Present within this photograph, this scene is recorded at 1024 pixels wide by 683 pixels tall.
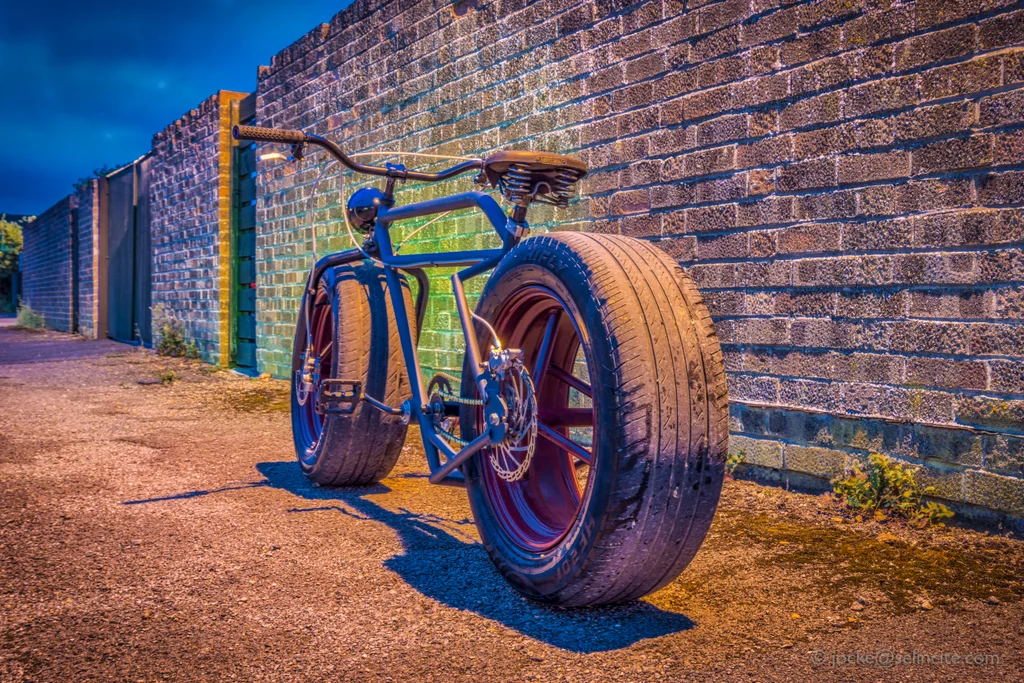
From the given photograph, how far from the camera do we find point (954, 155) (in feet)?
9.91

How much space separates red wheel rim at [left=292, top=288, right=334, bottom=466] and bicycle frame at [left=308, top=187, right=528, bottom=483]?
0.31 m

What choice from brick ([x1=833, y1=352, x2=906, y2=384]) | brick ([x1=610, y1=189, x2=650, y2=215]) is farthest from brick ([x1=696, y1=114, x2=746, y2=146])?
brick ([x1=833, y1=352, x2=906, y2=384])

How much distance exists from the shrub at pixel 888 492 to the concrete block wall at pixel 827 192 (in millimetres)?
63

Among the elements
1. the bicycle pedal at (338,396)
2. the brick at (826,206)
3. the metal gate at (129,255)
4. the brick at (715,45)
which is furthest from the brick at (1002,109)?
the metal gate at (129,255)

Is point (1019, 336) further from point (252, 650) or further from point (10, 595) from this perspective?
point (10, 595)

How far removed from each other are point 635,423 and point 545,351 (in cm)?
68

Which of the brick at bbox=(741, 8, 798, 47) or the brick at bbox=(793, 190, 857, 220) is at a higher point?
the brick at bbox=(741, 8, 798, 47)

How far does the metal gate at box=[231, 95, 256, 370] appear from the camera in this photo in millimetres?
9430

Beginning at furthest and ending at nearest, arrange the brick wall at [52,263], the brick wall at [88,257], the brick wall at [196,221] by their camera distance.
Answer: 1. the brick wall at [52,263]
2. the brick wall at [88,257]
3. the brick wall at [196,221]

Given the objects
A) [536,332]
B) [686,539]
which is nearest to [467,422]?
[536,332]

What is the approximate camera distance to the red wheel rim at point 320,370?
12.8 feet

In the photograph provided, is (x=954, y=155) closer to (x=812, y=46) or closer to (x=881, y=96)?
(x=881, y=96)

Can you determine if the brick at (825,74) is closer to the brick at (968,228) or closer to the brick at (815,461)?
the brick at (968,228)

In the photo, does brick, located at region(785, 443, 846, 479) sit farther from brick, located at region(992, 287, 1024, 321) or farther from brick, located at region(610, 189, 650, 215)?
brick, located at region(610, 189, 650, 215)
